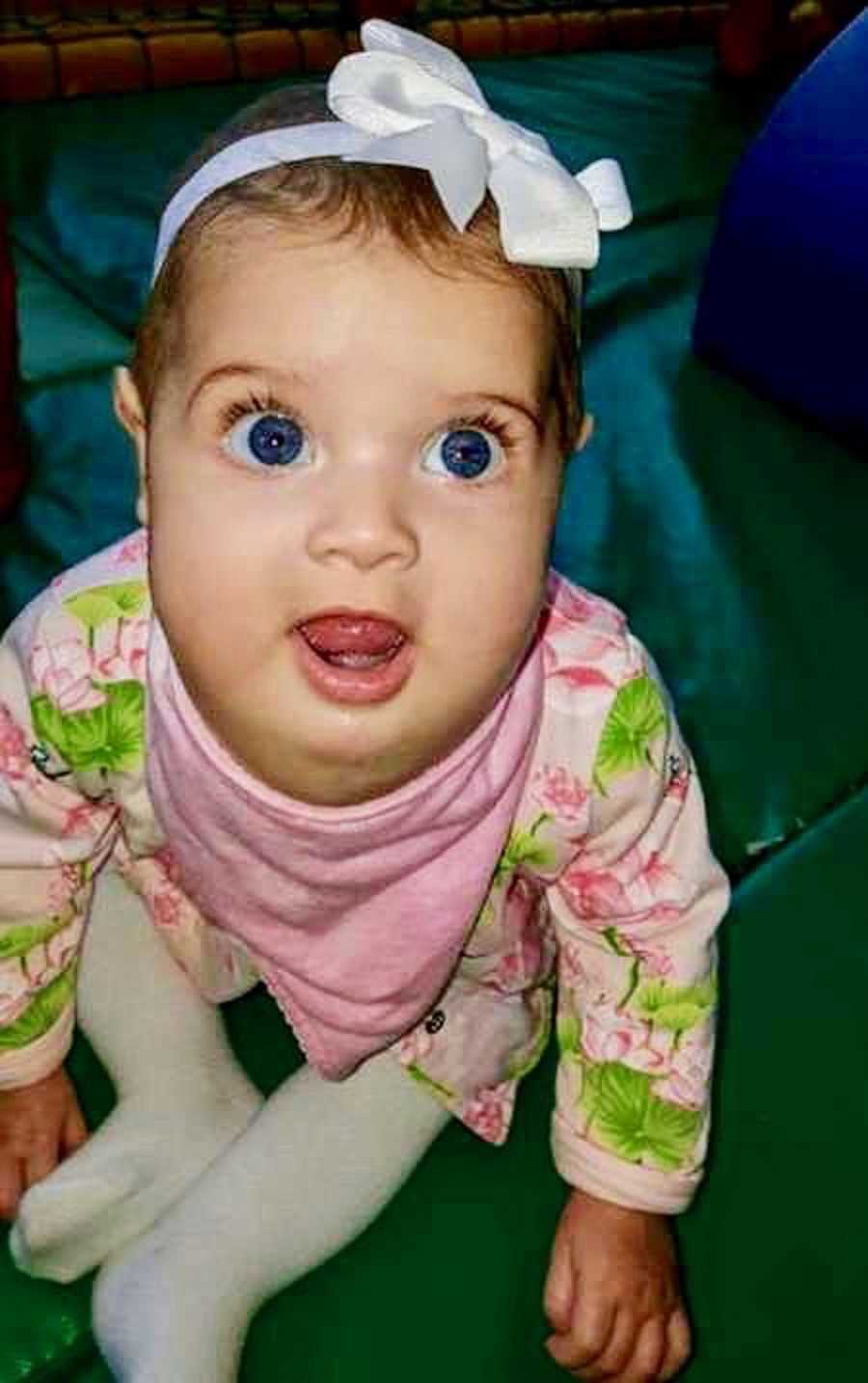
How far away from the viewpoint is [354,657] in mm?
572

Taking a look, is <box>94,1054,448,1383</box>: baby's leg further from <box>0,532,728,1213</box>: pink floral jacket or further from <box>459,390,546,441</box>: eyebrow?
<box>459,390,546,441</box>: eyebrow

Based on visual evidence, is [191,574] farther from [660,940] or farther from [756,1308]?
[756,1308]

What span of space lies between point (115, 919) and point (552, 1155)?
0.85 feet

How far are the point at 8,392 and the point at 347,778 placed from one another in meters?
0.64

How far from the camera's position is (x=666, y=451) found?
1375 mm

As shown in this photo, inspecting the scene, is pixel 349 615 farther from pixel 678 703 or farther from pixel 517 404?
pixel 678 703

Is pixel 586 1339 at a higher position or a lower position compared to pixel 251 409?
lower

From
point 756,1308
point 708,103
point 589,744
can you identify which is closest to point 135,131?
point 708,103

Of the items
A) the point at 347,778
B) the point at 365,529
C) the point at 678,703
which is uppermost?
the point at 365,529

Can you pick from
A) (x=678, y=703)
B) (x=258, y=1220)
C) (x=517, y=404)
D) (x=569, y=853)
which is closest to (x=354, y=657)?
(x=517, y=404)

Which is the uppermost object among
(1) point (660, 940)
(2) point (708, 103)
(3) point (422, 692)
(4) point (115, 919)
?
(3) point (422, 692)

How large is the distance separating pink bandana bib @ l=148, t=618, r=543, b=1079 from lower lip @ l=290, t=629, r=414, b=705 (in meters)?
0.12

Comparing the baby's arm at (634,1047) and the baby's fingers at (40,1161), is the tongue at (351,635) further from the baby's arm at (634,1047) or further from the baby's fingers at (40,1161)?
the baby's fingers at (40,1161)

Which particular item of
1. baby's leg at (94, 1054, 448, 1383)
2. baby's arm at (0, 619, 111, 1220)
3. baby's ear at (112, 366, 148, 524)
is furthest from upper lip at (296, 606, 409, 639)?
baby's leg at (94, 1054, 448, 1383)
